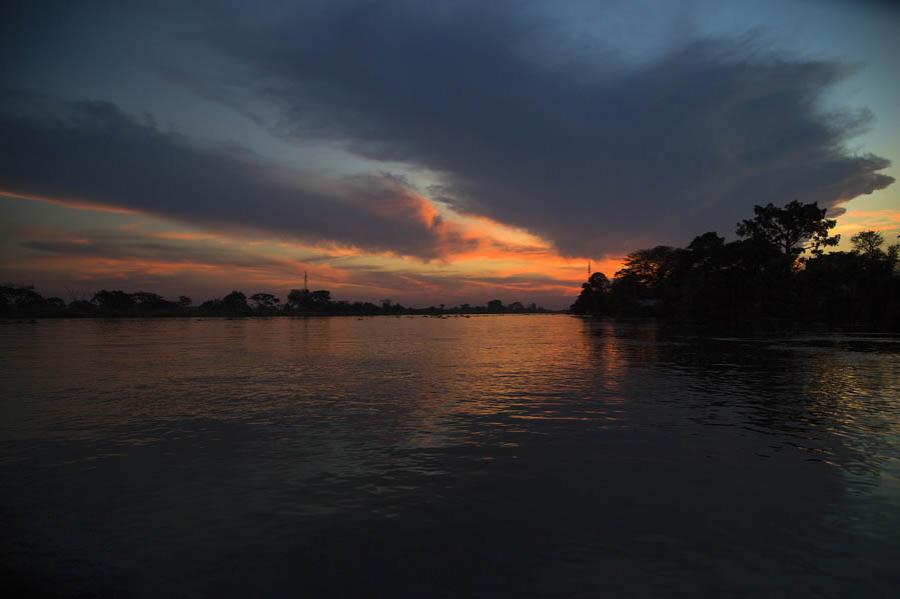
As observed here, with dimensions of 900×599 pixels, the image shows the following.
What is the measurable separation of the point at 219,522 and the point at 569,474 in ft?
24.7

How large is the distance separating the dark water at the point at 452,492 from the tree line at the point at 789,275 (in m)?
67.2

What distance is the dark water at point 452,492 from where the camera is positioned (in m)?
7.27

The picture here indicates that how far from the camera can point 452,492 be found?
10.4 meters

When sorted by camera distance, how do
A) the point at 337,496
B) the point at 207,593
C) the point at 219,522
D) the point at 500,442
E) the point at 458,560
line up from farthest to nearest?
the point at 500,442 → the point at 337,496 → the point at 219,522 → the point at 458,560 → the point at 207,593

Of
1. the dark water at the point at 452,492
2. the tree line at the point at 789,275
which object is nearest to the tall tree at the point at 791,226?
the tree line at the point at 789,275

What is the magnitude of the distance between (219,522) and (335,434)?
20.8ft

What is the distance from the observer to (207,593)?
683 cm

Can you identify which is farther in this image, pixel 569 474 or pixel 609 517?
pixel 569 474

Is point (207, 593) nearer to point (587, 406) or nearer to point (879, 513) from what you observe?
point (879, 513)

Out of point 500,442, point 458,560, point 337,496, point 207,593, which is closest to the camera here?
point 207,593

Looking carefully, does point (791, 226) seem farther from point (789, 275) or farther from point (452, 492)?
point (452, 492)

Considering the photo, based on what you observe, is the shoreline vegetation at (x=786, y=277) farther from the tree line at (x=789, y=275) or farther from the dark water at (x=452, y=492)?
the dark water at (x=452, y=492)

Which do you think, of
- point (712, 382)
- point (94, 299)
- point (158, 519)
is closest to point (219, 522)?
point (158, 519)

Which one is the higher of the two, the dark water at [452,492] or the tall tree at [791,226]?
the tall tree at [791,226]
